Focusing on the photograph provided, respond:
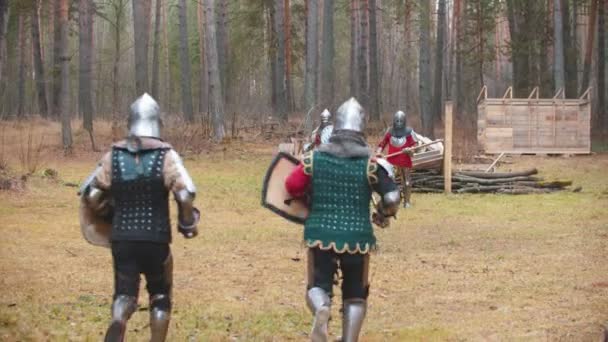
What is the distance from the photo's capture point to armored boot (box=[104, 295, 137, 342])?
5676 millimetres

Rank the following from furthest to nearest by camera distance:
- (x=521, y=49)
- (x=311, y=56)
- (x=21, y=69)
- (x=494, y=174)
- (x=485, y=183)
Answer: (x=21, y=69), (x=521, y=49), (x=311, y=56), (x=494, y=174), (x=485, y=183)

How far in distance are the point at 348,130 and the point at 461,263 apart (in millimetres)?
5057

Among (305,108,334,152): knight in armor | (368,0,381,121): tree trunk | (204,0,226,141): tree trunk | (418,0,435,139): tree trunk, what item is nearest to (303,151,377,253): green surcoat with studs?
(305,108,334,152): knight in armor

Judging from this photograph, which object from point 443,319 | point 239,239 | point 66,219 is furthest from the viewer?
point 66,219

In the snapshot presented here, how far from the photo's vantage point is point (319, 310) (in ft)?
19.2

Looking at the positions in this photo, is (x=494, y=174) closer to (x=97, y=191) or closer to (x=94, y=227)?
(x=94, y=227)

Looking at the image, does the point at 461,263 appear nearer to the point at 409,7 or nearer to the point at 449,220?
the point at 449,220

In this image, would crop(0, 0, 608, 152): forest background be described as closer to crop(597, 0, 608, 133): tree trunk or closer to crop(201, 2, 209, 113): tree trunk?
crop(597, 0, 608, 133): tree trunk

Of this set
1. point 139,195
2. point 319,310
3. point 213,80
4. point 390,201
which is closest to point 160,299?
point 139,195

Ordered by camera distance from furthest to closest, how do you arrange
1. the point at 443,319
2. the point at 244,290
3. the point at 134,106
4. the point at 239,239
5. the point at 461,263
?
the point at 239,239 < the point at 461,263 < the point at 244,290 < the point at 443,319 < the point at 134,106

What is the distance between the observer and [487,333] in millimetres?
7270

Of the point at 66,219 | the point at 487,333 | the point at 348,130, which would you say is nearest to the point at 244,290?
the point at 487,333

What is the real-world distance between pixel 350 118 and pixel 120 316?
1.97 m

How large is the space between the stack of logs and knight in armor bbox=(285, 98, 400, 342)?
42.0 ft
